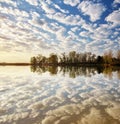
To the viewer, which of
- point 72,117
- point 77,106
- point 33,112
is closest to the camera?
point 72,117

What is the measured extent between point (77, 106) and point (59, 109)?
858 mm

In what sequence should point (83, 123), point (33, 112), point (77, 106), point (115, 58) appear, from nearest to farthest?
point (83, 123) < point (33, 112) < point (77, 106) < point (115, 58)

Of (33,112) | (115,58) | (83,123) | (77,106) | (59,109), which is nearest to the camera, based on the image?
(83,123)

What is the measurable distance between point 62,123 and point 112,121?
1432 mm

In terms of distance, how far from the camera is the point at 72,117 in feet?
19.4

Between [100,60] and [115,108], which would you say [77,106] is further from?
[100,60]

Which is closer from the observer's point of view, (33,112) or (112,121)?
(112,121)

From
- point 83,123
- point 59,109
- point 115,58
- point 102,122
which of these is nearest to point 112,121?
point 102,122

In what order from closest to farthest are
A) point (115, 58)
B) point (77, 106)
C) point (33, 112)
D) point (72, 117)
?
point (72, 117), point (33, 112), point (77, 106), point (115, 58)

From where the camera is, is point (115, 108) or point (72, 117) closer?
point (72, 117)

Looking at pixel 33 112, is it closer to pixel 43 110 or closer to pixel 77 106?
pixel 43 110

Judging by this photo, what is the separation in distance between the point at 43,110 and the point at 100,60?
106394 millimetres

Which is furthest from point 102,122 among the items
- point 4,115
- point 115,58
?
point 115,58

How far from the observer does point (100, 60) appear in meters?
110
